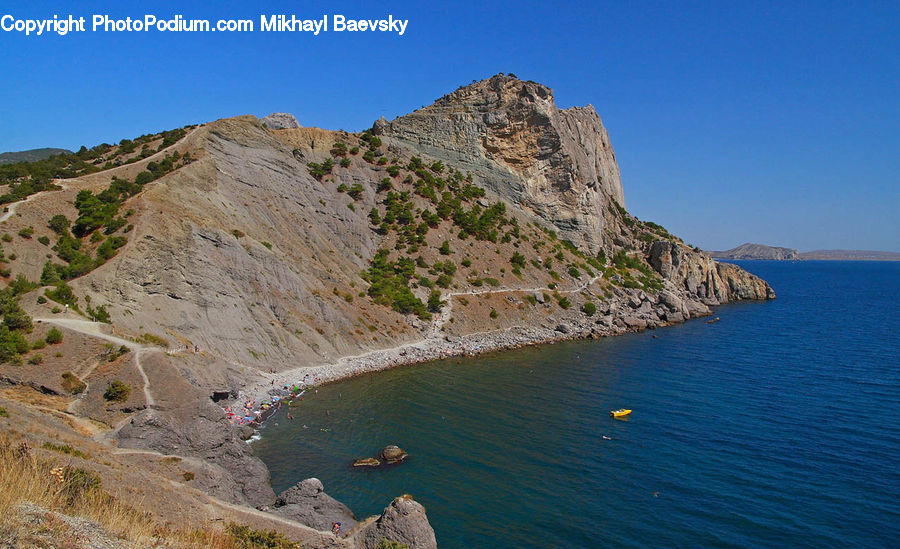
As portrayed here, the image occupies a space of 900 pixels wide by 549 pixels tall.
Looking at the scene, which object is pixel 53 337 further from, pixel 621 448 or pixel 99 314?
pixel 621 448

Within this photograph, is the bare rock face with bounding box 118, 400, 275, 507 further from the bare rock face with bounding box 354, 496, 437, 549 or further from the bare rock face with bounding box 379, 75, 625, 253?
the bare rock face with bounding box 379, 75, 625, 253

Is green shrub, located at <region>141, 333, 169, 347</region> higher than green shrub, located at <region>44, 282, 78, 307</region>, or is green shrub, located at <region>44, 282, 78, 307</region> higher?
green shrub, located at <region>44, 282, 78, 307</region>

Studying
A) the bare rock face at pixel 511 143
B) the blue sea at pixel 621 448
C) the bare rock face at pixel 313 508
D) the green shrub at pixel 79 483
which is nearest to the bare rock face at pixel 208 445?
the bare rock face at pixel 313 508

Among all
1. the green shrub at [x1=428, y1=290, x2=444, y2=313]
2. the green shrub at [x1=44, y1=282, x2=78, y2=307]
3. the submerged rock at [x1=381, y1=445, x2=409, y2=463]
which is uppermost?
the green shrub at [x1=44, y1=282, x2=78, y2=307]

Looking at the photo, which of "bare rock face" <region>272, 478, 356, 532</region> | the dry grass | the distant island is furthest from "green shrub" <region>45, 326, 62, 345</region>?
the distant island

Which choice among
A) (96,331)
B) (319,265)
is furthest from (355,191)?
(96,331)

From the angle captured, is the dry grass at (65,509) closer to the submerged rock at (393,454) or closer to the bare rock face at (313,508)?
the bare rock face at (313,508)

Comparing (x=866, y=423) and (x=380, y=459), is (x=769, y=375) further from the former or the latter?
(x=380, y=459)

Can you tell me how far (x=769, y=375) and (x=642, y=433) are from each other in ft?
70.1

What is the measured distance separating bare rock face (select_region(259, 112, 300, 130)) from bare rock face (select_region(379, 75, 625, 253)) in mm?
20931

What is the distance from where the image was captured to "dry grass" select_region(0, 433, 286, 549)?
9453 mm

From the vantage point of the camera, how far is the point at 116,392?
24500mm

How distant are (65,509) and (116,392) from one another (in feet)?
49.9

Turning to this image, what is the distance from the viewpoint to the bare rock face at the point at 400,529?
17.4 metres
